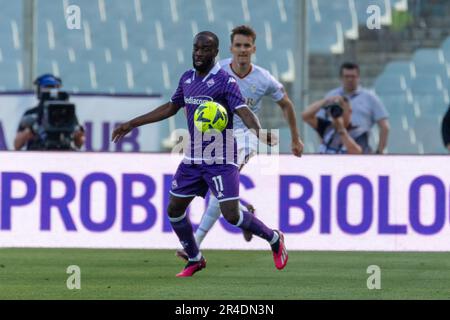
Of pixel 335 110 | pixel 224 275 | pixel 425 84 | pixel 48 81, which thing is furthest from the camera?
pixel 425 84

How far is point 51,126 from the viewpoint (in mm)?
16203

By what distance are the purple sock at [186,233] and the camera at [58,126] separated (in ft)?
16.6

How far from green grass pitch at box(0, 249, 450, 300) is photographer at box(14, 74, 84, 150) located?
2.26m

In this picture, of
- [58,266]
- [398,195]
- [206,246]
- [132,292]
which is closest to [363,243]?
[398,195]

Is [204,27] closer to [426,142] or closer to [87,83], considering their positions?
[87,83]

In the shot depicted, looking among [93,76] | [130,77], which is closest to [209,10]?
[130,77]

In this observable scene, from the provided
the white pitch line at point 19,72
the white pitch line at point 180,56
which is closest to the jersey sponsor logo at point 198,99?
the white pitch line at point 19,72

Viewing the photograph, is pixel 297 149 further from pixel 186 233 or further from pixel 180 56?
pixel 180 56

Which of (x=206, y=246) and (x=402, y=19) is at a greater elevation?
(x=402, y=19)

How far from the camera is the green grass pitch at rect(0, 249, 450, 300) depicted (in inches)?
392

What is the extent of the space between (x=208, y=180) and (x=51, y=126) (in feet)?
17.9
